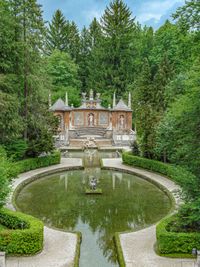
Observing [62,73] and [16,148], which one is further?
[62,73]

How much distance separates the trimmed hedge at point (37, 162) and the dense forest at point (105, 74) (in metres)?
0.69

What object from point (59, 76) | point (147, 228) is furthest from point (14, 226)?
point (59, 76)

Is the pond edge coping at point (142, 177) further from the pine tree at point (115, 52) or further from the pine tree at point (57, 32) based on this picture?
the pine tree at point (57, 32)

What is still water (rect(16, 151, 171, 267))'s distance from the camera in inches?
428

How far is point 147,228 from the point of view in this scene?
11758 millimetres

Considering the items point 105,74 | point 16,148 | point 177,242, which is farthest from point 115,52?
point 177,242

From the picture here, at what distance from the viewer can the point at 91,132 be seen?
4034 cm

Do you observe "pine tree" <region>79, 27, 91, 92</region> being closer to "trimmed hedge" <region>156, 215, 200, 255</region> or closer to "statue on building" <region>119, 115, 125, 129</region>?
"statue on building" <region>119, 115, 125, 129</region>

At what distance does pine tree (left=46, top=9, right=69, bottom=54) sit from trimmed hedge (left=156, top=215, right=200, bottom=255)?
165 feet

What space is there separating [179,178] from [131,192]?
23.7 ft

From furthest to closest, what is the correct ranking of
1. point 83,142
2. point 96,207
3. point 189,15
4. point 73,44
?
point 73,44 → point 83,142 → point 96,207 → point 189,15

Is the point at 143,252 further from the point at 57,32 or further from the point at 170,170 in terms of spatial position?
the point at 57,32

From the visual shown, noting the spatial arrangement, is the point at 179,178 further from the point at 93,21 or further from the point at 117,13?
the point at 93,21

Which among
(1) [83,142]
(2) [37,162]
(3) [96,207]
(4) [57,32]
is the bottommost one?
(3) [96,207]
